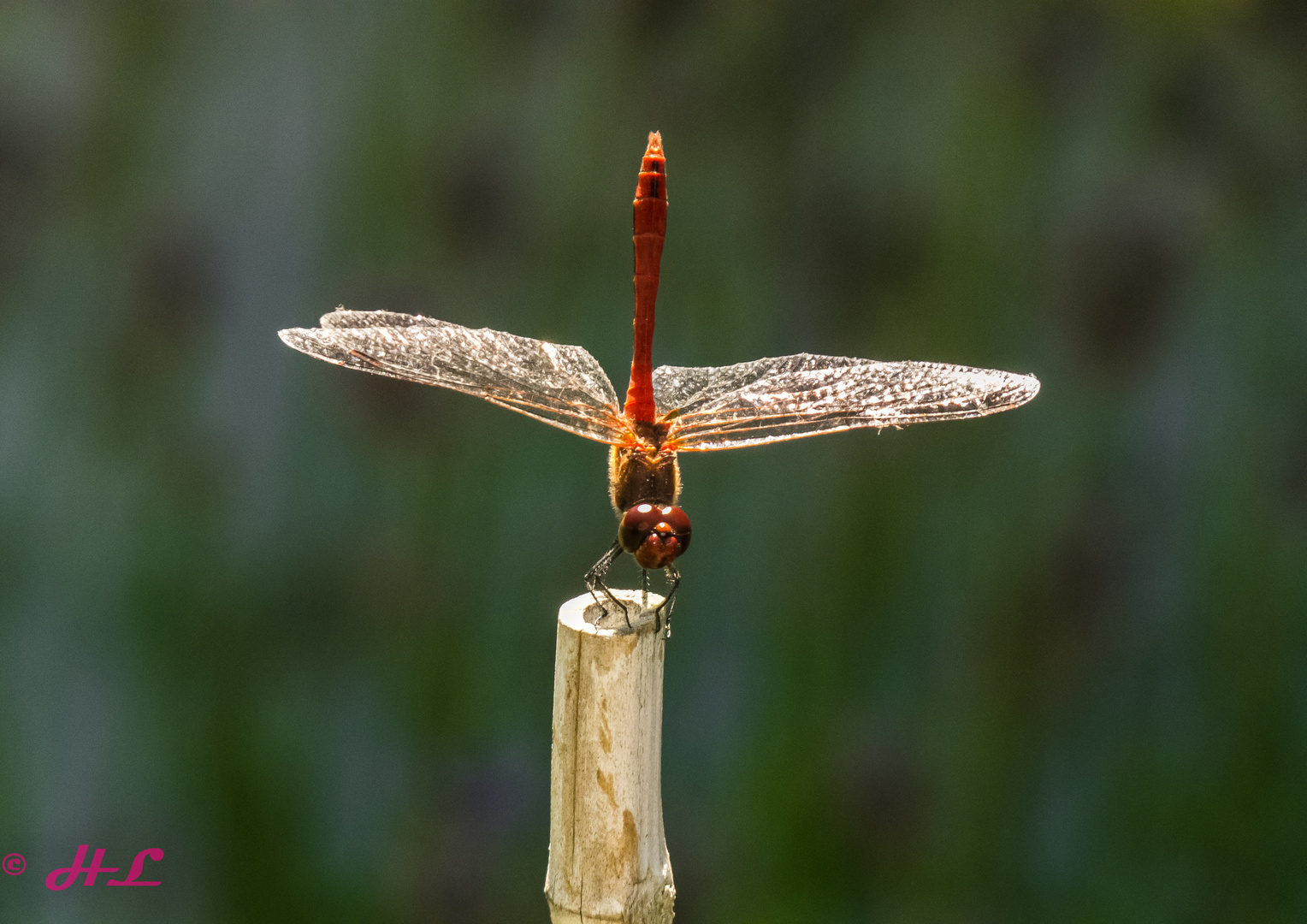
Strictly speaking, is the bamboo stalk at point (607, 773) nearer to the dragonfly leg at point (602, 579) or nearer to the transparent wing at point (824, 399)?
the dragonfly leg at point (602, 579)

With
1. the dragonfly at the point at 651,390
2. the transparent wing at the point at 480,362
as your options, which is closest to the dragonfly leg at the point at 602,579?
the dragonfly at the point at 651,390

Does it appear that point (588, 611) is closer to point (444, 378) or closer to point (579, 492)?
point (444, 378)

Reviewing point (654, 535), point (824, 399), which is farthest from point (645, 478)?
point (824, 399)

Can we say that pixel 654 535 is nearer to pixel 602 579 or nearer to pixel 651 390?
pixel 602 579

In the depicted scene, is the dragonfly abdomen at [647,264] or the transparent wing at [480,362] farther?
the dragonfly abdomen at [647,264]

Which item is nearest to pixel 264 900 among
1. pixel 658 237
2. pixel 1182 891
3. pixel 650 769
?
pixel 650 769
